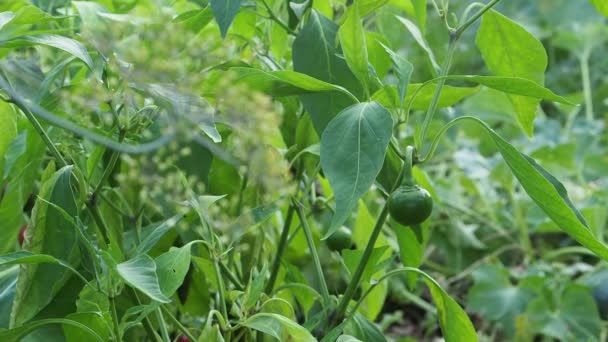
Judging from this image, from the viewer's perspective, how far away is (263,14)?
83 cm

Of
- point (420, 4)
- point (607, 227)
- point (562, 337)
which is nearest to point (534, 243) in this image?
point (607, 227)

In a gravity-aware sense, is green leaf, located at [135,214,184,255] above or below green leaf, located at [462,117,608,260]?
below

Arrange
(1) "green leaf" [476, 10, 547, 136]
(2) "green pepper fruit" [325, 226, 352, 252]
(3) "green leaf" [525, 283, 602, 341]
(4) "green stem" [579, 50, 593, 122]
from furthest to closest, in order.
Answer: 1. (4) "green stem" [579, 50, 593, 122]
2. (3) "green leaf" [525, 283, 602, 341]
3. (2) "green pepper fruit" [325, 226, 352, 252]
4. (1) "green leaf" [476, 10, 547, 136]

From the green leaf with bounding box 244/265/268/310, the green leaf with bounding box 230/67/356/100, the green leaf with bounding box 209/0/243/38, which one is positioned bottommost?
the green leaf with bounding box 244/265/268/310

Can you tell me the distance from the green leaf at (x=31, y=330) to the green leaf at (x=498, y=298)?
908 mm

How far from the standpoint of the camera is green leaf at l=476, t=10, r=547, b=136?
0.76m

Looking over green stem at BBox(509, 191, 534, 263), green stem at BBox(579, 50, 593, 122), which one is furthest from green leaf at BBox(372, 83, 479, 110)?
green stem at BBox(579, 50, 593, 122)

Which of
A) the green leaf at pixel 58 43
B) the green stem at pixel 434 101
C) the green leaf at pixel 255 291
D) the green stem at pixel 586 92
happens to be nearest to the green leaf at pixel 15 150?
the green leaf at pixel 58 43

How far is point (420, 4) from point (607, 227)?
45.0 inches

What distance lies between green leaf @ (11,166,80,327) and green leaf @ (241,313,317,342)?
0.47 ft

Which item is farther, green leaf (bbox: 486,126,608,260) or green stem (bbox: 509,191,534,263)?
green stem (bbox: 509,191,534,263)

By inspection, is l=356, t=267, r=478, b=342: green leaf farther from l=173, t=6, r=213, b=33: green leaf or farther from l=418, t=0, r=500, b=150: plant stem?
l=173, t=6, r=213, b=33: green leaf

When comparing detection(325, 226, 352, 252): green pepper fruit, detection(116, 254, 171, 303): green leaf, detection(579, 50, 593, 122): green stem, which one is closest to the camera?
detection(116, 254, 171, 303): green leaf

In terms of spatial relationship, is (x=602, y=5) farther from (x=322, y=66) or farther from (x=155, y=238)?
(x=155, y=238)
